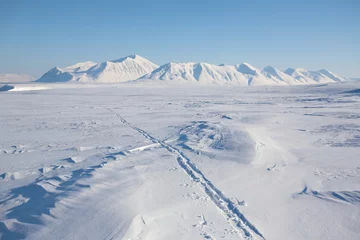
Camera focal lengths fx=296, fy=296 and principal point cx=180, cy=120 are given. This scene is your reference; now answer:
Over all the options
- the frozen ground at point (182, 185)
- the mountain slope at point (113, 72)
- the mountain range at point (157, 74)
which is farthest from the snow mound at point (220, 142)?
the mountain slope at point (113, 72)

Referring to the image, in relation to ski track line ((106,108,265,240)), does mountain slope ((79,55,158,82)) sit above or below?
above

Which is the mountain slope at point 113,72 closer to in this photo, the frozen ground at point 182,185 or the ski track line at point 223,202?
the frozen ground at point 182,185

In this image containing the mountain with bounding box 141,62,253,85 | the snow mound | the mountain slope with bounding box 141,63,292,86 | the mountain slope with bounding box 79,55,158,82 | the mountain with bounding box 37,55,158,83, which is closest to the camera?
the snow mound

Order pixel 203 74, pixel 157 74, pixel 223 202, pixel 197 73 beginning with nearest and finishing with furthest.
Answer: pixel 223 202
pixel 157 74
pixel 203 74
pixel 197 73

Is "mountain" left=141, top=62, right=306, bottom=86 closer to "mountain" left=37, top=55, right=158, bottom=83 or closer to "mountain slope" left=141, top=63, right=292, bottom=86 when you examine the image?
"mountain slope" left=141, top=63, right=292, bottom=86

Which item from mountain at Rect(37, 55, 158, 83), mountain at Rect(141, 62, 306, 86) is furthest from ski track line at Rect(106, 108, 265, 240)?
mountain at Rect(37, 55, 158, 83)

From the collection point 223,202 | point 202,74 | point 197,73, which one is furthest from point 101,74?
point 223,202

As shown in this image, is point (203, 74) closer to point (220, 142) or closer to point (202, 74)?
point (202, 74)

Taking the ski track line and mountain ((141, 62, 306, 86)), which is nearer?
the ski track line

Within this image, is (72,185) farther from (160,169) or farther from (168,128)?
(168,128)

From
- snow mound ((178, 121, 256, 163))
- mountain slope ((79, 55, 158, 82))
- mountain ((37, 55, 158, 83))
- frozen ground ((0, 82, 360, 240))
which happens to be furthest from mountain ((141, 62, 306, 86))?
frozen ground ((0, 82, 360, 240))

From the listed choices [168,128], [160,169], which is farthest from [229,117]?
[160,169]

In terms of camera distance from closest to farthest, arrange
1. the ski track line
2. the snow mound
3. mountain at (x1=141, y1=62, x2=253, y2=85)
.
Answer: the ski track line, the snow mound, mountain at (x1=141, y1=62, x2=253, y2=85)
